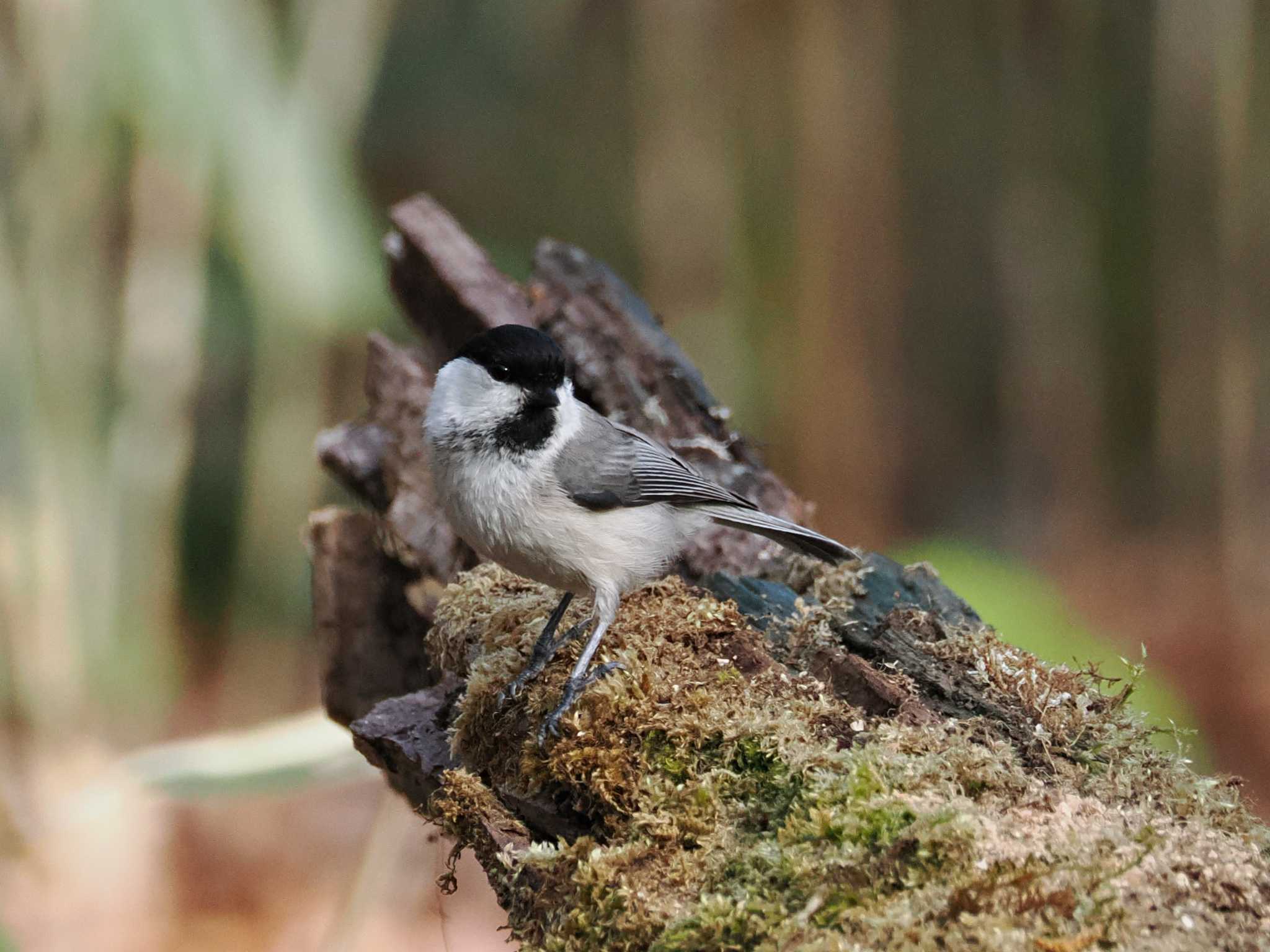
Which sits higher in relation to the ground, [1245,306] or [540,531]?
[1245,306]

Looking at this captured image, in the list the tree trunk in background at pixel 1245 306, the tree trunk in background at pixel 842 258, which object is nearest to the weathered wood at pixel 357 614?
the tree trunk in background at pixel 842 258

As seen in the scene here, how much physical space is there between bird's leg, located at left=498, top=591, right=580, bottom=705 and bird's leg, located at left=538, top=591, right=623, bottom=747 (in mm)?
78

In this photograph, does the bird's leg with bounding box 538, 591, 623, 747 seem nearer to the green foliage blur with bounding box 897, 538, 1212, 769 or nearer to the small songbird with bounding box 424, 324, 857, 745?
the small songbird with bounding box 424, 324, 857, 745

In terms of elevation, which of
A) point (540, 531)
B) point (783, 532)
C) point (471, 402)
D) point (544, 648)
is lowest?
point (544, 648)

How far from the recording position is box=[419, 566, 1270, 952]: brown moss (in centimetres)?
148

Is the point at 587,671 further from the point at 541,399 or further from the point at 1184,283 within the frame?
the point at 1184,283

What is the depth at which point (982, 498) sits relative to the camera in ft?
29.3

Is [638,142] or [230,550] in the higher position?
[638,142]

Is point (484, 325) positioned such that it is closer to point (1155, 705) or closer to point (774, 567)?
point (774, 567)

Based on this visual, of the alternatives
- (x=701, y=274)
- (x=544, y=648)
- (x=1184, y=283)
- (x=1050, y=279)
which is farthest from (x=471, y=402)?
(x=1184, y=283)

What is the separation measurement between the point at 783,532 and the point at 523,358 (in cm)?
82

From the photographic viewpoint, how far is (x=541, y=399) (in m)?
2.50

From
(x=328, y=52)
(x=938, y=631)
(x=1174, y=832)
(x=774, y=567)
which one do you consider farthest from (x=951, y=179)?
(x=1174, y=832)

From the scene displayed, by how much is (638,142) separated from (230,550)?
415 cm
